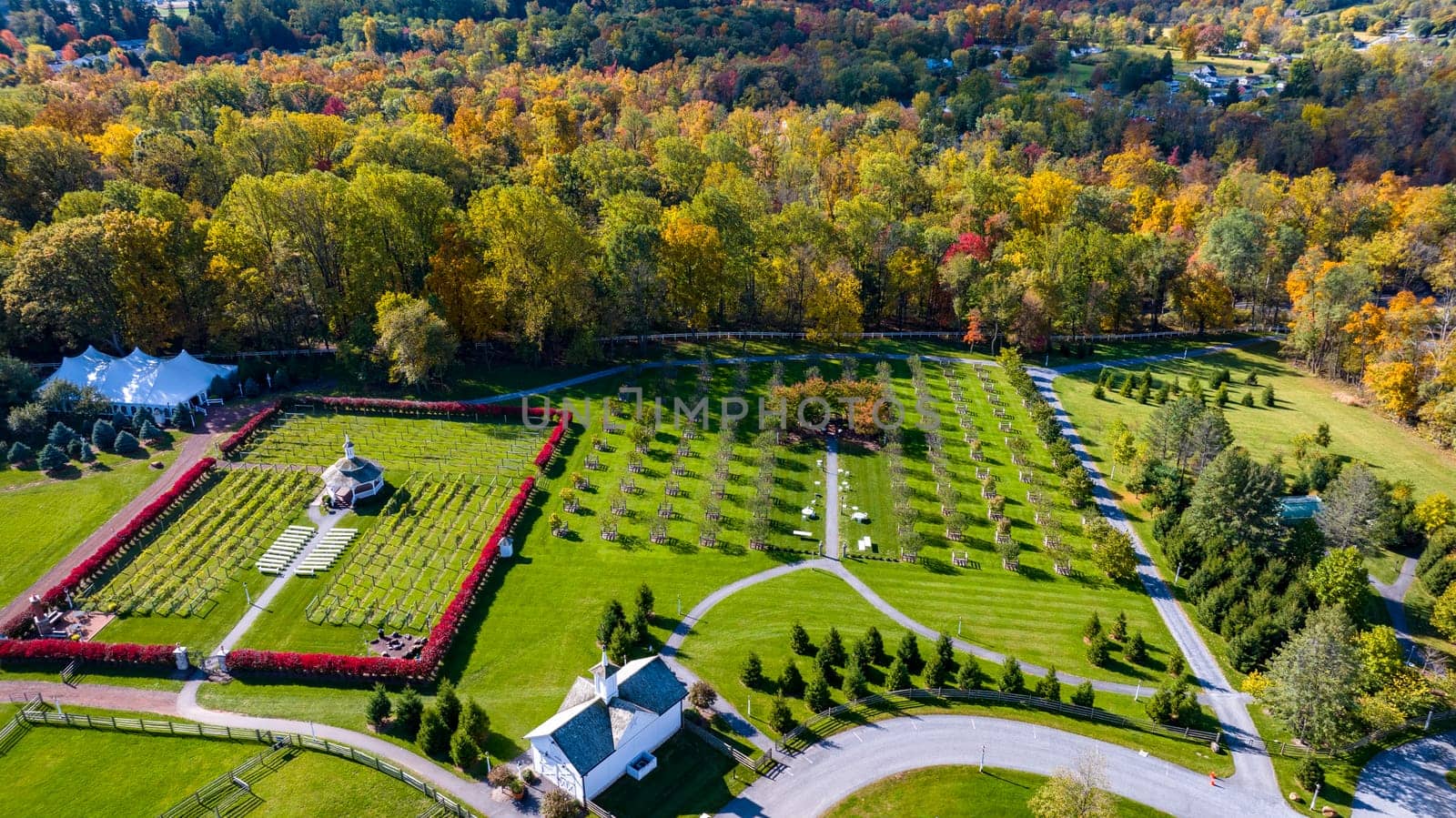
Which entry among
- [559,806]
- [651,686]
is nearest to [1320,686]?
[651,686]

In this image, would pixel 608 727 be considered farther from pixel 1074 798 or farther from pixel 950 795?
pixel 1074 798

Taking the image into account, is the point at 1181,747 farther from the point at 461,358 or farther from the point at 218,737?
the point at 461,358

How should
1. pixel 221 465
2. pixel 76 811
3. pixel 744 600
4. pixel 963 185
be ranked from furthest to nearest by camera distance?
pixel 963 185, pixel 221 465, pixel 744 600, pixel 76 811

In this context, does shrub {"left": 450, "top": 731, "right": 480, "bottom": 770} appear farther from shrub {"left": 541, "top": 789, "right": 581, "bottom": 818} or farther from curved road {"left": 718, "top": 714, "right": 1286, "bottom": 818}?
curved road {"left": 718, "top": 714, "right": 1286, "bottom": 818}

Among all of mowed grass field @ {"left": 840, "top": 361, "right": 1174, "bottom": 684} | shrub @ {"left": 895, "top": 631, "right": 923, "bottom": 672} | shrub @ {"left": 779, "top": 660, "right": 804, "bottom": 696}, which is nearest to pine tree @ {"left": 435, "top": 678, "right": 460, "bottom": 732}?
shrub @ {"left": 779, "top": 660, "right": 804, "bottom": 696}

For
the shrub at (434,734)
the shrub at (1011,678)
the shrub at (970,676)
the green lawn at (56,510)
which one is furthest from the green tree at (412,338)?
the shrub at (1011,678)

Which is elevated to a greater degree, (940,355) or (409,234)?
(409,234)

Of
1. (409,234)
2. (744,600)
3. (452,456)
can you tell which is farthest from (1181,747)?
(409,234)
